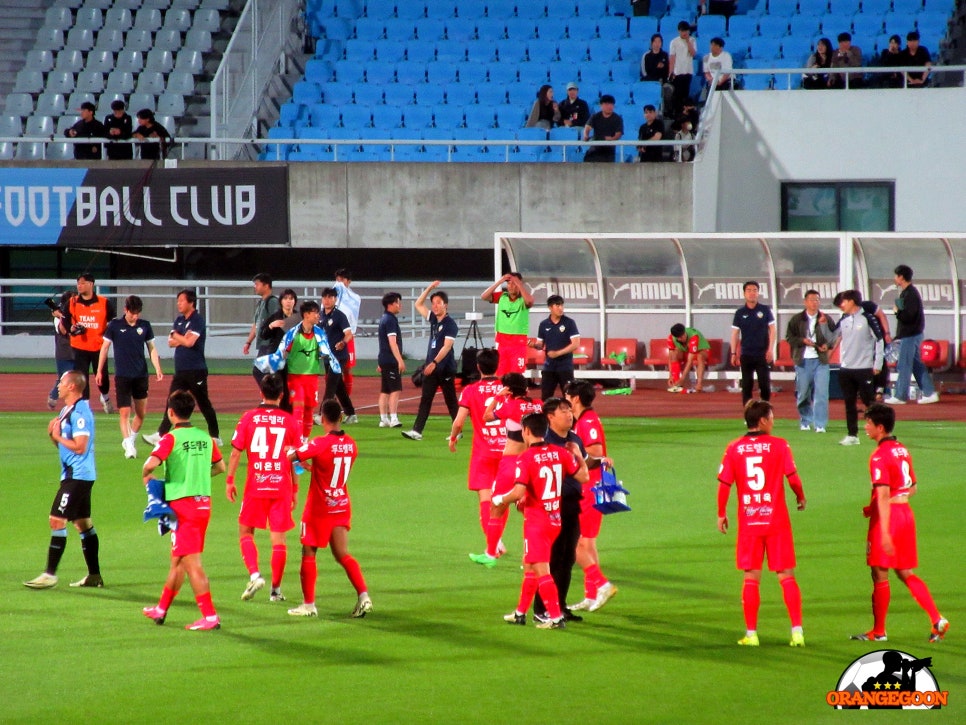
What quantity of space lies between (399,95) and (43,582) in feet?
81.2

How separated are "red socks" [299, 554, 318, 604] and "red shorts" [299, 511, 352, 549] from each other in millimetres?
104

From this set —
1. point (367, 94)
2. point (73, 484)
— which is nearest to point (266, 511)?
point (73, 484)

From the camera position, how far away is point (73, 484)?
394 inches

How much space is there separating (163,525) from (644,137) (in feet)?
72.3

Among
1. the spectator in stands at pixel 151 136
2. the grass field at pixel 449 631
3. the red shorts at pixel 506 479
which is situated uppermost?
the spectator in stands at pixel 151 136

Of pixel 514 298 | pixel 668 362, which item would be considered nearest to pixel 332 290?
pixel 514 298

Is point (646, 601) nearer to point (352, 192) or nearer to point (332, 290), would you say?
point (332, 290)

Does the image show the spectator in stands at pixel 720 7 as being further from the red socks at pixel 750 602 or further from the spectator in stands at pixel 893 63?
the red socks at pixel 750 602

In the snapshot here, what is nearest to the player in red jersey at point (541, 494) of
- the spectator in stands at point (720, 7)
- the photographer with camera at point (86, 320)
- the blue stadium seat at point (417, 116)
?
the photographer with camera at point (86, 320)

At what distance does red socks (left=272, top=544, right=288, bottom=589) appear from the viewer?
960 cm

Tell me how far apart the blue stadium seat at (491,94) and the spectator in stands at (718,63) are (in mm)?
5351

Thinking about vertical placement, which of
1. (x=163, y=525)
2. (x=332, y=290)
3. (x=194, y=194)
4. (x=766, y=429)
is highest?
(x=194, y=194)

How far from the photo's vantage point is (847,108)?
2828 cm

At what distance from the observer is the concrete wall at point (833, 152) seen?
92.3 ft
